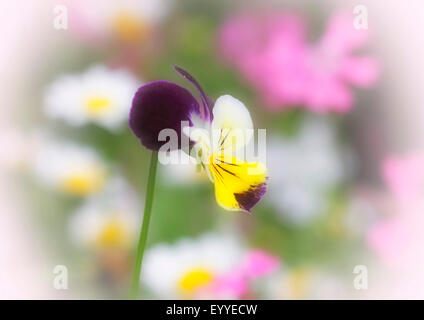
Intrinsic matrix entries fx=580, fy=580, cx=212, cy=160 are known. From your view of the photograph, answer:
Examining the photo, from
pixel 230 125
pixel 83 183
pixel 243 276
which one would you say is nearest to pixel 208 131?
pixel 230 125

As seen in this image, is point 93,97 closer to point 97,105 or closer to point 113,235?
point 97,105

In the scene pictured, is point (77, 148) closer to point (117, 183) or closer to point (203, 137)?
point (117, 183)

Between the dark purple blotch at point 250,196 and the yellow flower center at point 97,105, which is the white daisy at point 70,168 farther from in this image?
the dark purple blotch at point 250,196

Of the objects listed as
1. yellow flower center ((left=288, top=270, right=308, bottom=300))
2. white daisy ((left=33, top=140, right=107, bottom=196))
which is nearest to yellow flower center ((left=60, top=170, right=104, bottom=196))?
white daisy ((left=33, top=140, right=107, bottom=196))

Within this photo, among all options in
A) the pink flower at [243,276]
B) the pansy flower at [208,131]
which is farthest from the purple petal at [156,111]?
the pink flower at [243,276]

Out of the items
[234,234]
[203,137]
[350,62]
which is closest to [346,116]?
[350,62]

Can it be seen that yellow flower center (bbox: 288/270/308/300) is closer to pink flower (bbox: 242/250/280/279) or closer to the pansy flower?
pink flower (bbox: 242/250/280/279)
